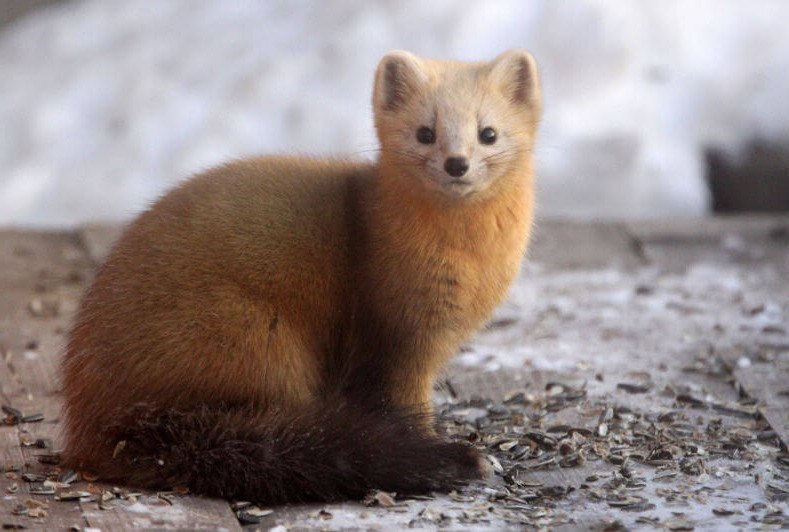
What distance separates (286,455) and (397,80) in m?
1.06

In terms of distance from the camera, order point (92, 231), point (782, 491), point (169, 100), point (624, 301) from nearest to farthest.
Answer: point (782, 491)
point (624, 301)
point (92, 231)
point (169, 100)

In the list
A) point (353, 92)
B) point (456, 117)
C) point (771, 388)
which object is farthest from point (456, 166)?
point (353, 92)

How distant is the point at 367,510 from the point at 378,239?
76cm

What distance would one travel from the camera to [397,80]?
3512 mm

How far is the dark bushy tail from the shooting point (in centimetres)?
307

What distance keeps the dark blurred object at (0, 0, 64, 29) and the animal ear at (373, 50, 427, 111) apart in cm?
529

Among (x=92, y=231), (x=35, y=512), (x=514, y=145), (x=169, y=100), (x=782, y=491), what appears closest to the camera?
(x=35, y=512)

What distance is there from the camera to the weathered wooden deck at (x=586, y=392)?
3072 mm

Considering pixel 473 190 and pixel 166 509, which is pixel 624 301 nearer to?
pixel 473 190

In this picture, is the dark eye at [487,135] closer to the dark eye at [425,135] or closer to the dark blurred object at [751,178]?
the dark eye at [425,135]

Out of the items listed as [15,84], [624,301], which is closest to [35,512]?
[624,301]

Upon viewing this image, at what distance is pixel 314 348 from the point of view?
11.1 feet

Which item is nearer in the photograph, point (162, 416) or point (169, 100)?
point (162, 416)

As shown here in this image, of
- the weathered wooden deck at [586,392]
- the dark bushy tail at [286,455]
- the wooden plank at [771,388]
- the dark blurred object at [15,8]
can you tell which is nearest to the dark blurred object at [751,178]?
the weathered wooden deck at [586,392]
